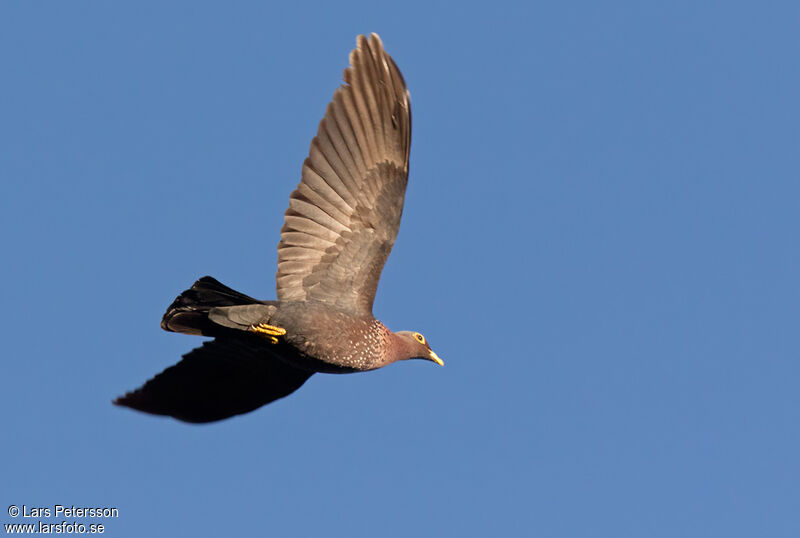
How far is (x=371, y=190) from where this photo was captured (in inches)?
469

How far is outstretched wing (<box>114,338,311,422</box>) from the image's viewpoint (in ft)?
43.7

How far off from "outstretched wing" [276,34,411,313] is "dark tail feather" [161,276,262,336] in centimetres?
77

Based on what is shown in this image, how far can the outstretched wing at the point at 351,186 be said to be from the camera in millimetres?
11789

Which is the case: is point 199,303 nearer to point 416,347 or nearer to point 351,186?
point 351,186

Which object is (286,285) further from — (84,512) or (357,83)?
(84,512)

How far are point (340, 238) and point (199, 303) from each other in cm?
169

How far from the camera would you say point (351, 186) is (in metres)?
11.9

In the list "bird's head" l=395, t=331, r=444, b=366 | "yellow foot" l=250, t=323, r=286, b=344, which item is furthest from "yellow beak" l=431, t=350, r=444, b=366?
"yellow foot" l=250, t=323, r=286, b=344

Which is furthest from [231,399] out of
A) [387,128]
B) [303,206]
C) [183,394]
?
[387,128]

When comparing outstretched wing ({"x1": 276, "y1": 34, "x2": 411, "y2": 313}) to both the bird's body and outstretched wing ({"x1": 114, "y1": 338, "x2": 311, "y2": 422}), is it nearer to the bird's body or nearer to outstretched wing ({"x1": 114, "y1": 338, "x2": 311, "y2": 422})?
the bird's body

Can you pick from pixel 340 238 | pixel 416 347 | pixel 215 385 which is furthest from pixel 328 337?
pixel 215 385

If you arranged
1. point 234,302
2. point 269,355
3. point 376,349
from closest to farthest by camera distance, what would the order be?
1. point 234,302
2. point 376,349
3. point 269,355

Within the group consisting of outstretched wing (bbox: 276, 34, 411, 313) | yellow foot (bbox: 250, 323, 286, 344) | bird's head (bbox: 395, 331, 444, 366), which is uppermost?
outstretched wing (bbox: 276, 34, 411, 313)

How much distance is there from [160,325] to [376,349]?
7.87 ft
